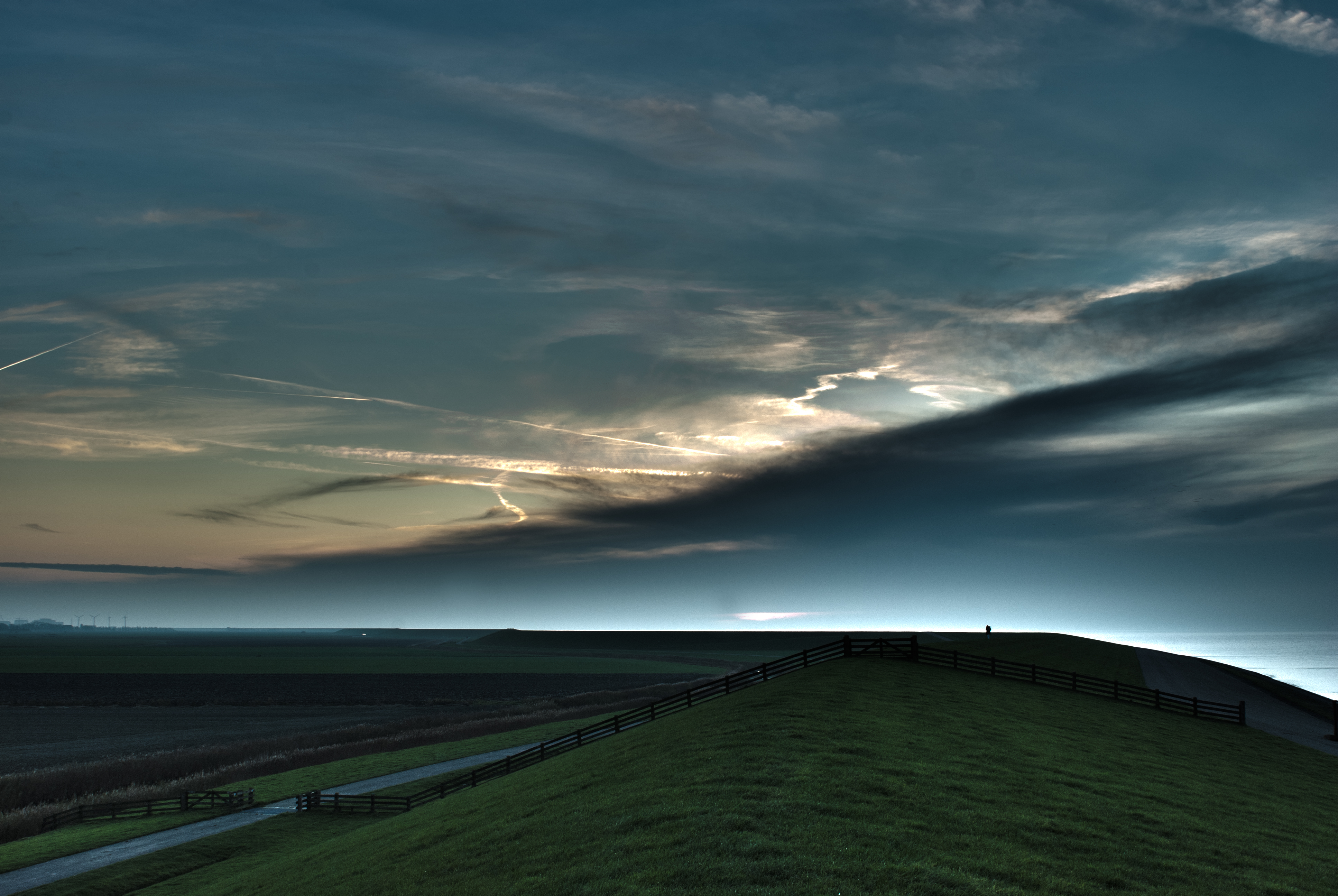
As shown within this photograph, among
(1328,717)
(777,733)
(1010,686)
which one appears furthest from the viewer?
(1328,717)

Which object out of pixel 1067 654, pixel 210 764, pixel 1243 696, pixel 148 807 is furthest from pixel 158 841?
pixel 1067 654

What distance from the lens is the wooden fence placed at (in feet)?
136

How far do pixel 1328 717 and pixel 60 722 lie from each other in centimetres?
13724

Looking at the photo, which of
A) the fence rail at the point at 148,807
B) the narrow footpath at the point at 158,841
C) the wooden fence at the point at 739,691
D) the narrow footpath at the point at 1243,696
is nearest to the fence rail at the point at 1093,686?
the wooden fence at the point at 739,691

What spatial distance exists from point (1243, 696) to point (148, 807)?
3734 inches

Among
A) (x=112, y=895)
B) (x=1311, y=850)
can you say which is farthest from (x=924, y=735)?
(x=112, y=895)

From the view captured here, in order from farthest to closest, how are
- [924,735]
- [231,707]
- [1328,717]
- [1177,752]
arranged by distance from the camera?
[231,707] < [1328,717] < [1177,752] < [924,735]

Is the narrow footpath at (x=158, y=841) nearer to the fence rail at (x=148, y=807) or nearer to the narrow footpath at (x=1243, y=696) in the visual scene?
the fence rail at (x=148, y=807)

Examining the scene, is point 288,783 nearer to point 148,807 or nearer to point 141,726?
point 148,807

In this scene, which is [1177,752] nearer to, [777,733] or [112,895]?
[777,733]

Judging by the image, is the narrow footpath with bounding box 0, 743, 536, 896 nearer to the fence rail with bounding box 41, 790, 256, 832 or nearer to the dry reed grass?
the fence rail with bounding box 41, 790, 256, 832

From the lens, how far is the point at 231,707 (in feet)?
384

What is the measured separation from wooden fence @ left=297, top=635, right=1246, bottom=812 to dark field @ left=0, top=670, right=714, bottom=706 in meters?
82.6

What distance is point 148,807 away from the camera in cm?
4484
